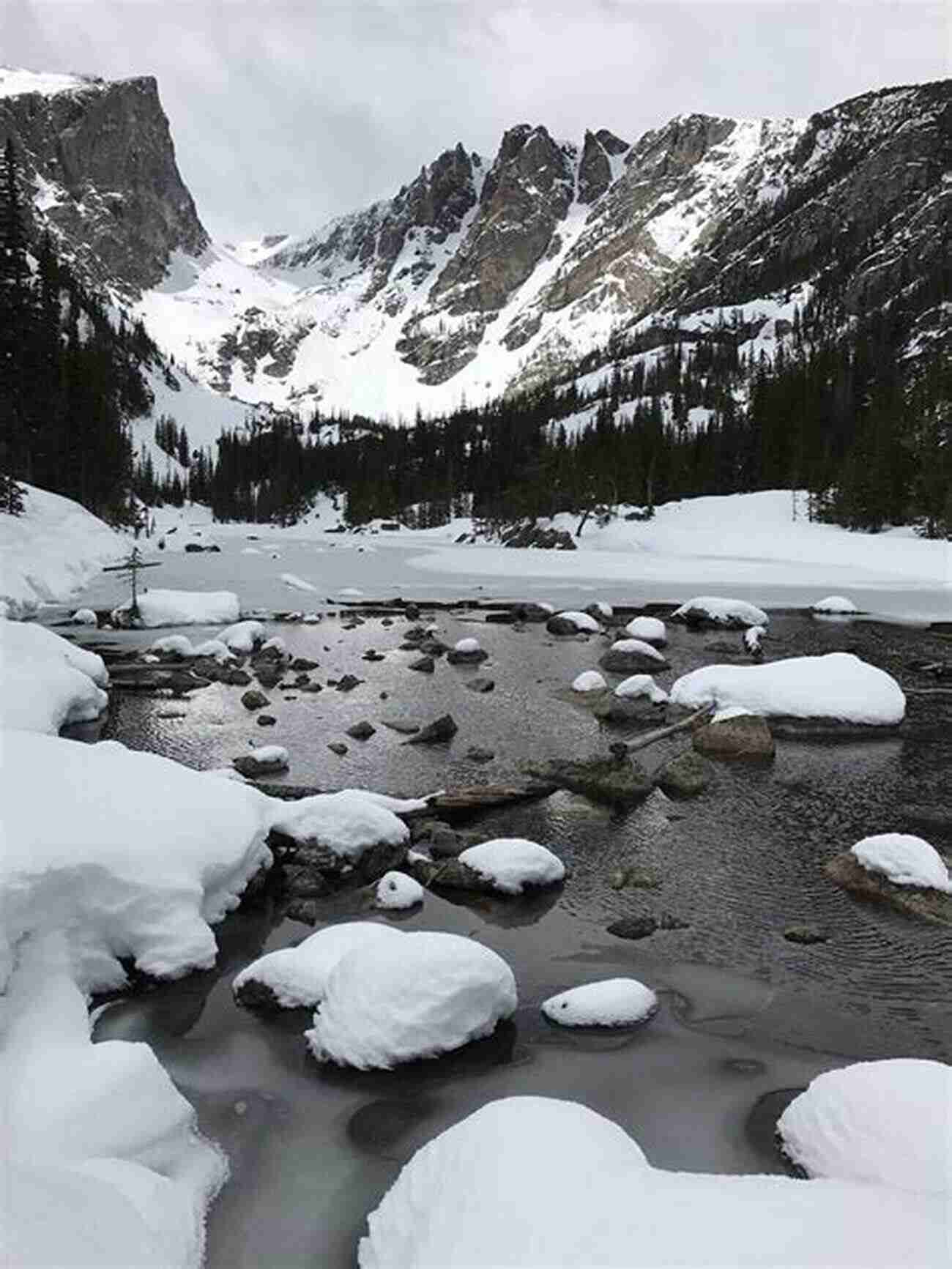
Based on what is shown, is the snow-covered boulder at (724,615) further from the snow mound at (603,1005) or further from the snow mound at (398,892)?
the snow mound at (603,1005)

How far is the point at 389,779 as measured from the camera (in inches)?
478

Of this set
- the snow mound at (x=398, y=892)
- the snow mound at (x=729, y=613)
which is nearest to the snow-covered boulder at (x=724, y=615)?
the snow mound at (x=729, y=613)

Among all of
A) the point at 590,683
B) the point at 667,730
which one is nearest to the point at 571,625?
the point at 590,683

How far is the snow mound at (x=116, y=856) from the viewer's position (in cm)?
656

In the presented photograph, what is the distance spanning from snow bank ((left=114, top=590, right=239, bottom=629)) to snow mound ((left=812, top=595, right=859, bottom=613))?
1964 centimetres

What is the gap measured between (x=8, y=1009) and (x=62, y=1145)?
5.09 ft

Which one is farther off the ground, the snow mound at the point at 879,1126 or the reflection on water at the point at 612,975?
the snow mound at the point at 879,1126

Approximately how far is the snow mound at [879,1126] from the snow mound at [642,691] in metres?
11.5

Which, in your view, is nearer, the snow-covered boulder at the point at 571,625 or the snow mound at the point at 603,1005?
the snow mound at the point at 603,1005

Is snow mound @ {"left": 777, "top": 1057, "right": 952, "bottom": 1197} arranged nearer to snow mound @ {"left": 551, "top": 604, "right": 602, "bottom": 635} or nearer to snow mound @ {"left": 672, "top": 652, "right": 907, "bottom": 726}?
snow mound @ {"left": 672, "top": 652, "right": 907, "bottom": 726}

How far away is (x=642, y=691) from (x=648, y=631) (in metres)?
6.62

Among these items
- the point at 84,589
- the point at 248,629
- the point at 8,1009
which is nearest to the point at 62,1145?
the point at 8,1009

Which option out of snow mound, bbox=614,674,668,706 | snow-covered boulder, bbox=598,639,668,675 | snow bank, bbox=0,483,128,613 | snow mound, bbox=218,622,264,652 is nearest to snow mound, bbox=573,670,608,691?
snow mound, bbox=614,674,668,706

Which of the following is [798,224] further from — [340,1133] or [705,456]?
[340,1133]
